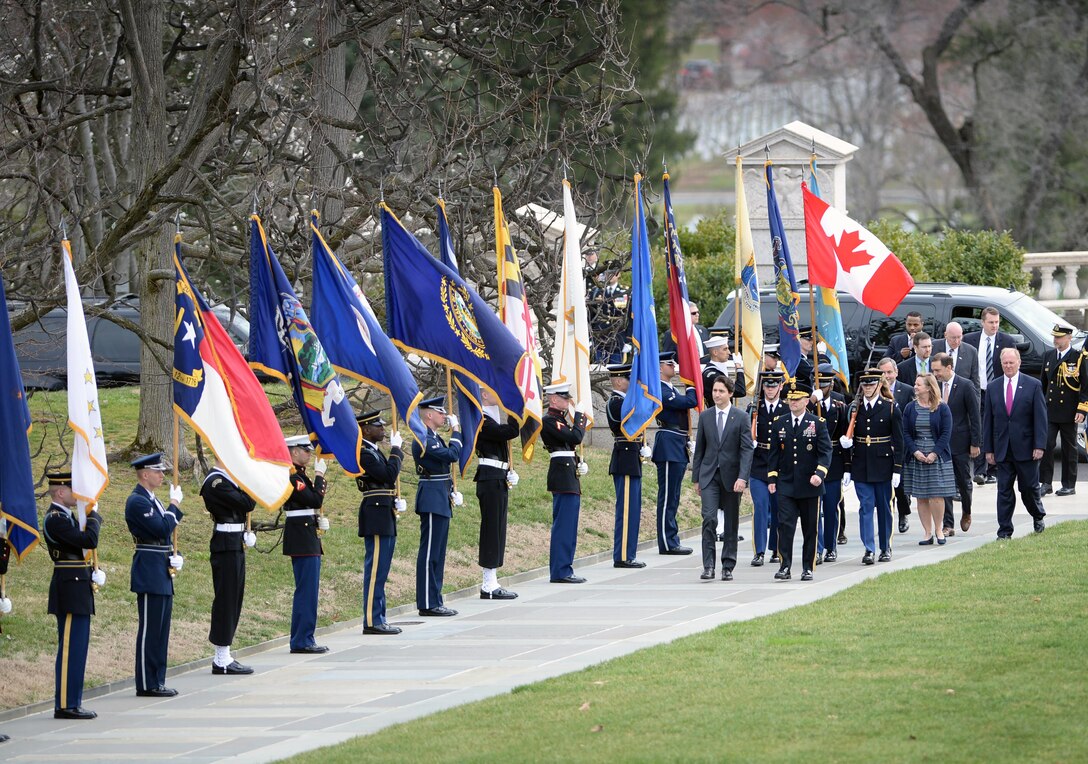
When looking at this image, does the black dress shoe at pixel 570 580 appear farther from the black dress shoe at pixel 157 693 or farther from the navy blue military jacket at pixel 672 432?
Result: the black dress shoe at pixel 157 693

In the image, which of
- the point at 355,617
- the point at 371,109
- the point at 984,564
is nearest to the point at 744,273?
the point at 984,564

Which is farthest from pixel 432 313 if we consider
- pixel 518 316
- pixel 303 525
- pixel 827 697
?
pixel 827 697

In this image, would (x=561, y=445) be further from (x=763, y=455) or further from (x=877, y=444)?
(x=877, y=444)

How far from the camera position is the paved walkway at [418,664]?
11.0 meters

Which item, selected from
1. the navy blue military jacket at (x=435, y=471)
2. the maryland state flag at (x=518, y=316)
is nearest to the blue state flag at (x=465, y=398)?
the navy blue military jacket at (x=435, y=471)

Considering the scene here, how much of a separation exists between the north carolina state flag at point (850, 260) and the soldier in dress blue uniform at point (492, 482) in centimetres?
394

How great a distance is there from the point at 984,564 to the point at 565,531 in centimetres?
417

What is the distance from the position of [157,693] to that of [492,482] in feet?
14.8

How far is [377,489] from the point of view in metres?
15.1

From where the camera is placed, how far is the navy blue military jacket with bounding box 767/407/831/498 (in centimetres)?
1625

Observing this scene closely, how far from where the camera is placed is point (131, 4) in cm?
1755

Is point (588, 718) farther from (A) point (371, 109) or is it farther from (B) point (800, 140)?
(A) point (371, 109)

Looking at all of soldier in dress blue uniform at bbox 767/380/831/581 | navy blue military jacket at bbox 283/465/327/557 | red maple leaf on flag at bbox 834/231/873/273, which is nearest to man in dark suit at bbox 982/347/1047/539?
red maple leaf on flag at bbox 834/231/873/273

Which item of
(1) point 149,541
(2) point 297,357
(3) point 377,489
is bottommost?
(1) point 149,541
